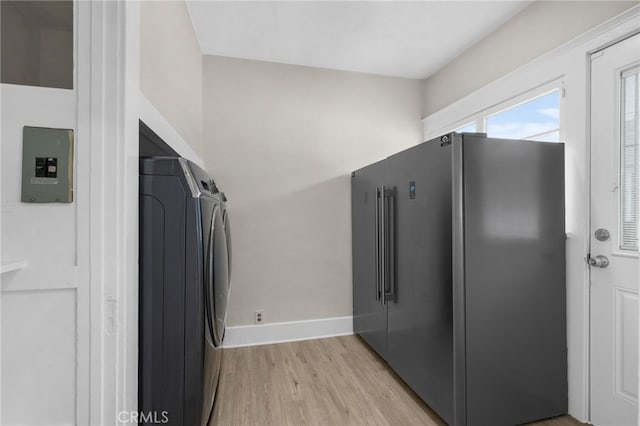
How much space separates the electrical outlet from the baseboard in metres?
0.04

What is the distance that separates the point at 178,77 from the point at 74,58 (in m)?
1.07

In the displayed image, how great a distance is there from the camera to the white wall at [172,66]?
131 centimetres

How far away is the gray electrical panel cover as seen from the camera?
84 cm

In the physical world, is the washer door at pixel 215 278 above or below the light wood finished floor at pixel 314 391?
above

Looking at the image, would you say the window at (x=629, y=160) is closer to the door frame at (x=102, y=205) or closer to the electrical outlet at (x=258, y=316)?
the door frame at (x=102, y=205)

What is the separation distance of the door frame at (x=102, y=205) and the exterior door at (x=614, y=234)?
2.29m

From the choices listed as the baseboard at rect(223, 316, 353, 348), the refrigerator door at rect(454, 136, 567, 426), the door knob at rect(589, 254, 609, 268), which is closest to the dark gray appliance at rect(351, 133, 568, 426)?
the refrigerator door at rect(454, 136, 567, 426)

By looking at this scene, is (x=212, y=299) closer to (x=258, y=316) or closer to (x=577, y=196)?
(x=258, y=316)

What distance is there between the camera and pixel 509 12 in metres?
2.15

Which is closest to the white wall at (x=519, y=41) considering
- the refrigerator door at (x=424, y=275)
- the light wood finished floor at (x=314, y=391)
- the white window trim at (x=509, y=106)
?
the white window trim at (x=509, y=106)

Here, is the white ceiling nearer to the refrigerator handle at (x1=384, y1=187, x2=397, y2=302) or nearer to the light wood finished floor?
the refrigerator handle at (x1=384, y1=187, x2=397, y2=302)

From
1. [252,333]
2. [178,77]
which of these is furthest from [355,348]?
[178,77]

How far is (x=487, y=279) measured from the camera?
163 cm

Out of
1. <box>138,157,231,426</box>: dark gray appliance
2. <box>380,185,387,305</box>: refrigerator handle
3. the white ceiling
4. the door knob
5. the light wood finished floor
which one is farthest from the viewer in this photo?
<box>380,185,387,305</box>: refrigerator handle
